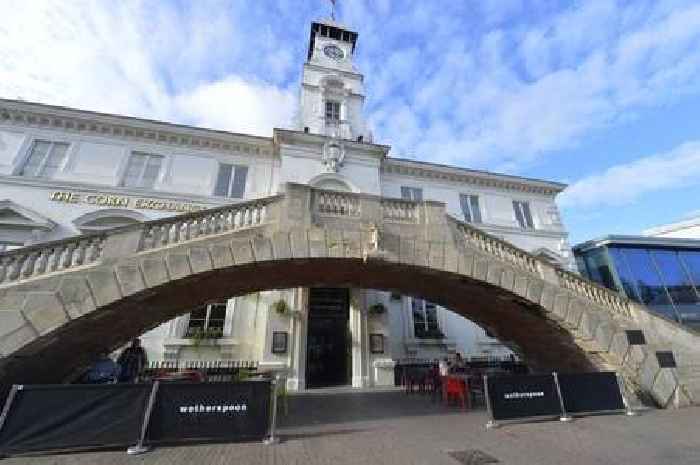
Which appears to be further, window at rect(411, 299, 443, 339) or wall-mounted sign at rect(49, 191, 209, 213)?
window at rect(411, 299, 443, 339)

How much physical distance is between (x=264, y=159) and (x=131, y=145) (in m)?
6.11

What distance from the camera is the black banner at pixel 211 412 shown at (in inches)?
231

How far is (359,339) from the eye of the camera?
1446 cm

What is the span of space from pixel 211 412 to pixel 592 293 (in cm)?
1153

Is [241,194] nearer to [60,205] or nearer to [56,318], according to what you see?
[60,205]

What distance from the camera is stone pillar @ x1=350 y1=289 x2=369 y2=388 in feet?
46.3

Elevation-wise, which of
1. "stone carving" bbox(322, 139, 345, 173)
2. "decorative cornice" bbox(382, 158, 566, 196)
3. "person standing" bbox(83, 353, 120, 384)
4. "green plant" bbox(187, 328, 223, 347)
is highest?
"decorative cornice" bbox(382, 158, 566, 196)

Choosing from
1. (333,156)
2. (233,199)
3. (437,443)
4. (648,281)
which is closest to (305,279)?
(437,443)

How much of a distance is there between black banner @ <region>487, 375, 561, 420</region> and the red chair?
87.0 inches

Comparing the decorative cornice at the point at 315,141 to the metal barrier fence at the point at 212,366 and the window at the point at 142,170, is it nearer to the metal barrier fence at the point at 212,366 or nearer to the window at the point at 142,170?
the window at the point at 142,170

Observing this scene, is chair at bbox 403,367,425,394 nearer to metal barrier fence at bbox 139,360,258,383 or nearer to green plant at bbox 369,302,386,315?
green plant at bbox 369,302,386,315

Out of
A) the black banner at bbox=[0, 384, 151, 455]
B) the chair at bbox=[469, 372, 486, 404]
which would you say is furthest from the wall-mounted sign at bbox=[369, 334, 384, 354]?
the black banner at bbox=[0, 384, 151, 455]

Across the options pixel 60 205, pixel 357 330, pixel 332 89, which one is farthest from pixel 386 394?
pixel 332 89

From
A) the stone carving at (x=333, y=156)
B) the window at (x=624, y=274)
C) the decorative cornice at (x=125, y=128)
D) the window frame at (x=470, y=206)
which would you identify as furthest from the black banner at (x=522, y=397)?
the decorative cornice at (x=125, y=128)
